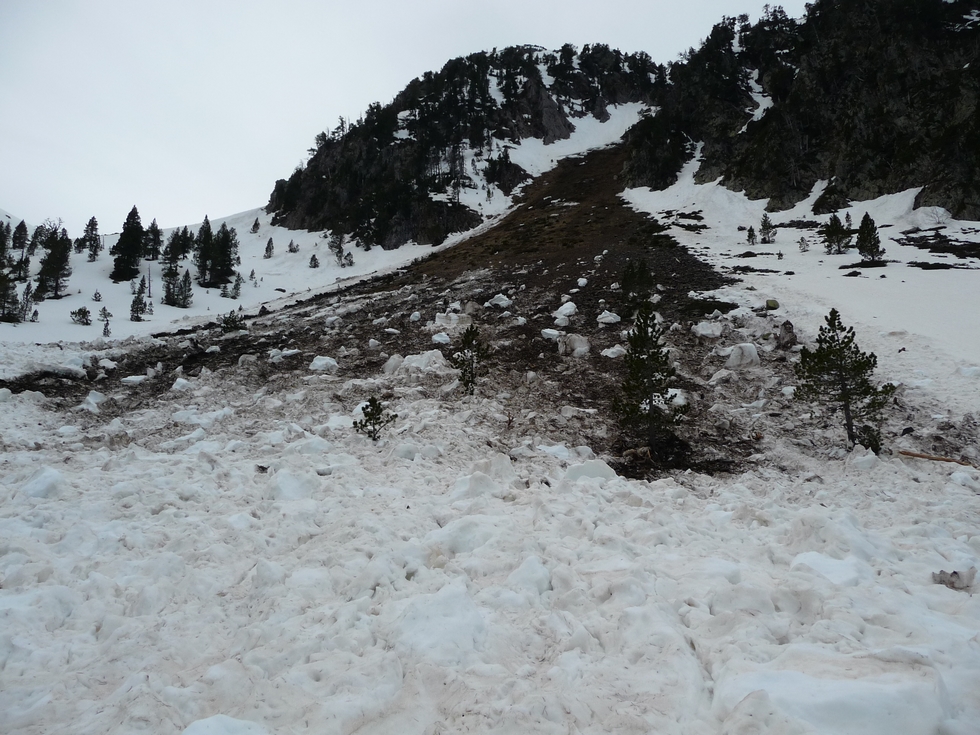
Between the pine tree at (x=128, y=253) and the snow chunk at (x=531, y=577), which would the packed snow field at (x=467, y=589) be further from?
the pine tree at (x=128, y=253)

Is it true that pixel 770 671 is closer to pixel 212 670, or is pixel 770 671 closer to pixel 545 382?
pixel 212 670

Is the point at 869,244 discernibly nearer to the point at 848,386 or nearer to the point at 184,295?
the point at 848,386

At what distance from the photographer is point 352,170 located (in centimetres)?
7656

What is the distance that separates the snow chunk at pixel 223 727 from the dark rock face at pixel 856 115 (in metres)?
42.4

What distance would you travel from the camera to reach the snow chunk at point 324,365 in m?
13.9

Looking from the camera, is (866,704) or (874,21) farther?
(874,21)

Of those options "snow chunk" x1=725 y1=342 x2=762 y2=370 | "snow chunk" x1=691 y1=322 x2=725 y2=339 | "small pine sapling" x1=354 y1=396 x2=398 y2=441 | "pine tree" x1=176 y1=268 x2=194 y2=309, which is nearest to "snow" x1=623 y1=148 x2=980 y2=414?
"snow chunk" x1=691 y1=322 x2=725 y2=339

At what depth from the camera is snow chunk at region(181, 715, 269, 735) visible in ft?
9.75

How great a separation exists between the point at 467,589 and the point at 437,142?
85.9 m

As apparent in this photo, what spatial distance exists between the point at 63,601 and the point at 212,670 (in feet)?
6.85

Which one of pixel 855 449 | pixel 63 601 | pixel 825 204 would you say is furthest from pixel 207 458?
pixel 825 204

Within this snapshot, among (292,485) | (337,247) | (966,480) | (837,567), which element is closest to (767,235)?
(966,480)

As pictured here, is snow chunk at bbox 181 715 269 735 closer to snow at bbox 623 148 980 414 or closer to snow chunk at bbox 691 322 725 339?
snow at bbox 623 148 980 414

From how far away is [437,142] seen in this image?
258 ft
